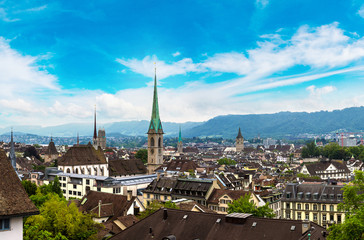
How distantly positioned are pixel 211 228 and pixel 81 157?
82946 mm

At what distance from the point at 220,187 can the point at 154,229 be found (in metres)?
46.0

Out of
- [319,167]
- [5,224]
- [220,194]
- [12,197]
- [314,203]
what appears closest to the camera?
[5,224]

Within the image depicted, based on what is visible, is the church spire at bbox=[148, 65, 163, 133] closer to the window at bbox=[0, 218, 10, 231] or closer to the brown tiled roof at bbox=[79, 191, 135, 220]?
the brown tiled roof at bbox=[79, 191, 135, 220]

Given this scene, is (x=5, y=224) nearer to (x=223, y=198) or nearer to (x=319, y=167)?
(x=223, y=198)

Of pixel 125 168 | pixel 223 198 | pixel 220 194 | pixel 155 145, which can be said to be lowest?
pixel 223 198

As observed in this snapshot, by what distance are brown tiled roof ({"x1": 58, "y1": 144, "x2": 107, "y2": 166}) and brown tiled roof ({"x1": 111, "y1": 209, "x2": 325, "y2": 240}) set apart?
74.7m

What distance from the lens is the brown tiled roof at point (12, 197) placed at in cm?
1344

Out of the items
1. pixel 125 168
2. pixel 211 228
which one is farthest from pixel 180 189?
pixel 125 168

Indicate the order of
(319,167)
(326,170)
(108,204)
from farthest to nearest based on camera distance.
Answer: (319,167)
(326,170)
(108,204)

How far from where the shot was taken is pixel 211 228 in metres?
29.7

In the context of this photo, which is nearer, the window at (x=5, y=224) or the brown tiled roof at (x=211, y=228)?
A: the window at (x=5, y=224)

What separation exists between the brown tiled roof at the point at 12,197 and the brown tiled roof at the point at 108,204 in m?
39.1

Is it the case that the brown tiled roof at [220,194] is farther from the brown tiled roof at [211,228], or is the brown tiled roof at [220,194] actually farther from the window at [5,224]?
the window at [5,224]

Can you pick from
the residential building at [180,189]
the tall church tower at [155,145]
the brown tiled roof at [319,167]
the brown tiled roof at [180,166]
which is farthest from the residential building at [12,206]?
the brown tiled roof at [319,167]
